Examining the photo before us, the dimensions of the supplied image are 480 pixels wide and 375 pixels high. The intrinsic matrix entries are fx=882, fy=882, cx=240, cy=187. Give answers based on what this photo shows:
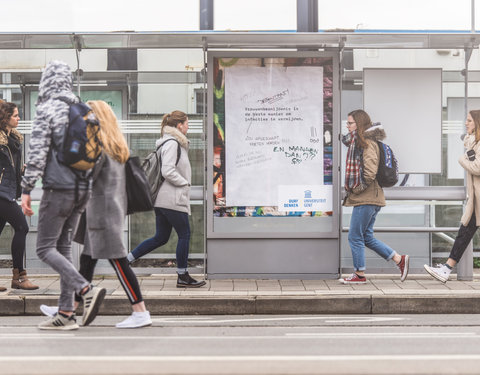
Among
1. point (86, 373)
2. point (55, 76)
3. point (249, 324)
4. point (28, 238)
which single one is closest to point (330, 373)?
point (86, 373)

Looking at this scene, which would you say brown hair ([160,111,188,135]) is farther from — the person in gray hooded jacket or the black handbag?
the person in gray hooded jacket

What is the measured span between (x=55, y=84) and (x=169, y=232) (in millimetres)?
2419

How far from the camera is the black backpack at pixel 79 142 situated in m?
6.06

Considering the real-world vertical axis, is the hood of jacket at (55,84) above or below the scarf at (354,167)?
above

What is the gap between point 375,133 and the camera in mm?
8469

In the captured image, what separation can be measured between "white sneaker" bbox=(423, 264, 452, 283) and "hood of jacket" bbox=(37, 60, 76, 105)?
4.01 m

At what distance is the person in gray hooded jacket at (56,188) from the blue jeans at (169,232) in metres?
1.78

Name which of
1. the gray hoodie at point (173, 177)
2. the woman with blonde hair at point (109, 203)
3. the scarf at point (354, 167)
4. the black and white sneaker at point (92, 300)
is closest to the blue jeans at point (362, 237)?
the scarf at point (354, 167)

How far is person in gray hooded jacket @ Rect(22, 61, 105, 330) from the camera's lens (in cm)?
605

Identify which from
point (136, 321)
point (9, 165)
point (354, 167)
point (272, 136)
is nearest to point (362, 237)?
point (354, 167)

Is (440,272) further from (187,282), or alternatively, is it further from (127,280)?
(127,280)

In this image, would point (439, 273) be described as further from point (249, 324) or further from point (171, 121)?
point (171, 121)

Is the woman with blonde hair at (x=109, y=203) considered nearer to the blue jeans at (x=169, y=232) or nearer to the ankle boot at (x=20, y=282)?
the blue jeans at (x=169, y=232)

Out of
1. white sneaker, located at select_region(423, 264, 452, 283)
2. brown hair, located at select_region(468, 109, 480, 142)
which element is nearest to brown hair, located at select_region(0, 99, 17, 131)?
white sneaker, located at select_region(423, 264, 452, 283)
